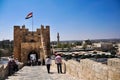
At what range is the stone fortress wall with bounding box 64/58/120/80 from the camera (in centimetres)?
684

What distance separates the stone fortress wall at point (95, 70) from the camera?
22.4 ft

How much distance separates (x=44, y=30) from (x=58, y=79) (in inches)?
1048

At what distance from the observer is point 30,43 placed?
34.5m

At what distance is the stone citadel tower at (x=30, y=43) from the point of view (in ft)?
112

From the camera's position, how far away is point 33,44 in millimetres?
34500

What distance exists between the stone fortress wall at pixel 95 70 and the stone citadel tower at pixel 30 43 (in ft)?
67.0

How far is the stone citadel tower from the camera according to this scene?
34250mm

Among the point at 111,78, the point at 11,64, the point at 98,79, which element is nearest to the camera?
the point at 111,78

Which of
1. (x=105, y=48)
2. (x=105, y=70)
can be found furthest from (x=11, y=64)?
(x=105, y=48)

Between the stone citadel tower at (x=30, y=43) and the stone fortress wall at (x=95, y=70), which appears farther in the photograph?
the stone citadel tower at (x=30, y=43)

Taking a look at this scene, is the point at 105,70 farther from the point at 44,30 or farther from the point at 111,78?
the point at 44,30

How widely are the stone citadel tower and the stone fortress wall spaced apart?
2043cm

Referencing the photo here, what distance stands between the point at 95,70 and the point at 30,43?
26.4 meters

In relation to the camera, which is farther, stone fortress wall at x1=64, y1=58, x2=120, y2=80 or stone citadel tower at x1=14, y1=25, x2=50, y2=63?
stone citadel tower at x1=14, y1=25, x2=50, y2=63
